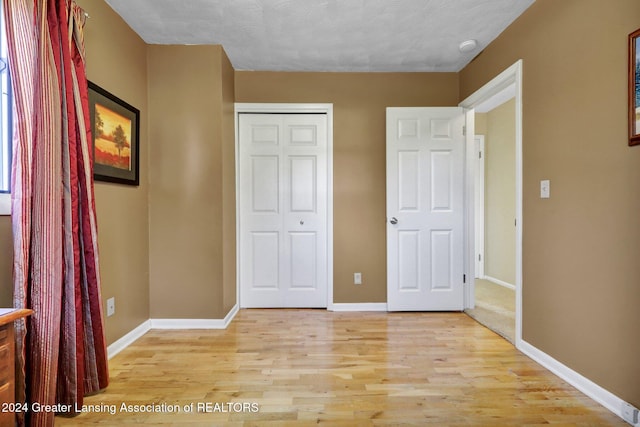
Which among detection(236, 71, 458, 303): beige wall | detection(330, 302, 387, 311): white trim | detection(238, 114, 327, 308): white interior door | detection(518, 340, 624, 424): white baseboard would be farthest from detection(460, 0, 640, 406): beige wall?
detection(238, 114, 327, 308): white interior door

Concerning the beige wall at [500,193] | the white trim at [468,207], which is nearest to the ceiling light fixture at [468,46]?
the white trim at [468,207]

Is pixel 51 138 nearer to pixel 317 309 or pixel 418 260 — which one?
pixel 317 309

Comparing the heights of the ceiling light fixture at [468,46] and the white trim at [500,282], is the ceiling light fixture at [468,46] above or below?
above

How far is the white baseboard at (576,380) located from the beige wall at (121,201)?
2967 mm

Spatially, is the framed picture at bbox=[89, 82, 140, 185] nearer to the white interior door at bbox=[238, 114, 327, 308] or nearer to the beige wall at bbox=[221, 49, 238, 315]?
the beige wall at bbox=[221, 49, 238, 315]

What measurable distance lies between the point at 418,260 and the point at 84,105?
9.54ft

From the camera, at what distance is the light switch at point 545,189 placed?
2020 mm

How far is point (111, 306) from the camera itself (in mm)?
2244

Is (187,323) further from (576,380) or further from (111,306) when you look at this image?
(576,380)

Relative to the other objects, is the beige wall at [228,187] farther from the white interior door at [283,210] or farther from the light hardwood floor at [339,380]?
the light hardwood floor at [339,380]

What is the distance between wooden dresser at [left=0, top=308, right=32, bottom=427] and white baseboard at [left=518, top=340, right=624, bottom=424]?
2625 mm

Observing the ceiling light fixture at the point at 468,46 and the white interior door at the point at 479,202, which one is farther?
the white interior door at the point at 479,202

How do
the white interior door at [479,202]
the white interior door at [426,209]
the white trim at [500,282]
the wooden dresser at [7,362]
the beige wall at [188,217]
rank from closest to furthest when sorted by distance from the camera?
the wooden dresser at [7,362] < the beige wall at [188,217] < the white interior door at [426,209] < the white trim at [500,282] < the white interior door at [479,202]

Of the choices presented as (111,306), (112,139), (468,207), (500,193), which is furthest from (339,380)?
(500,193)
